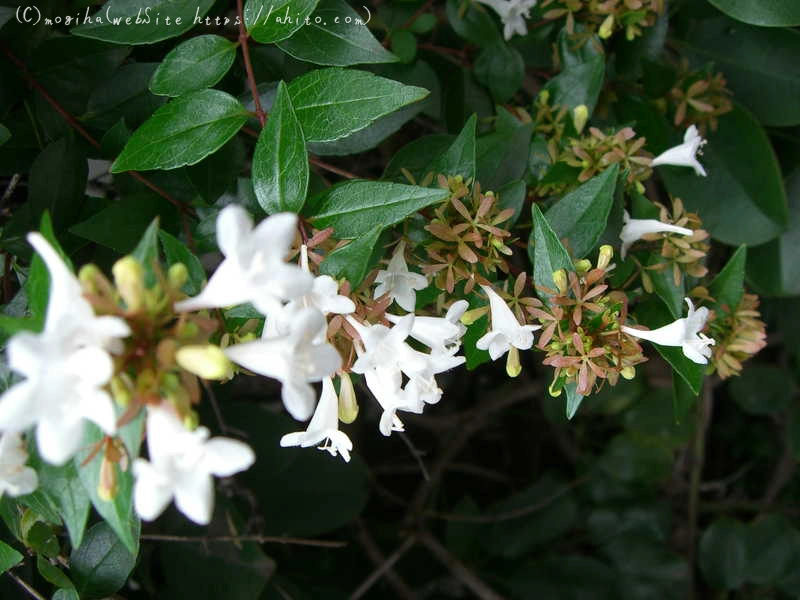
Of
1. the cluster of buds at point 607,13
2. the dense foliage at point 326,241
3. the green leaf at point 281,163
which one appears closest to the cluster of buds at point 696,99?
the dense foliage at point 326,241

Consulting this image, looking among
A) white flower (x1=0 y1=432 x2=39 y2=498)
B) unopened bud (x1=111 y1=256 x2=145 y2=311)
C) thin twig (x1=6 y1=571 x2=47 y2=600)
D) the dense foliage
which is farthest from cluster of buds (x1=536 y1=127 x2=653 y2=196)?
thin twig (x1=6 y1=571 x2=47 y2=600)

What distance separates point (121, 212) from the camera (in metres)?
0.96

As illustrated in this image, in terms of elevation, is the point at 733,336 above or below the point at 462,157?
below

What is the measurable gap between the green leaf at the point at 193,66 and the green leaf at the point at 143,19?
26 millimetres

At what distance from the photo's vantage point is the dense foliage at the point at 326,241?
631 millimetres

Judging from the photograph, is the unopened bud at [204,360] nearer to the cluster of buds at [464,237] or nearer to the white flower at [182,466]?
the white flower at [182,466]

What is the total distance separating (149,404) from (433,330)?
322mm

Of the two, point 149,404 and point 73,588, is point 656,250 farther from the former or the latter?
point 73,588

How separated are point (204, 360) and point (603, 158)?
2.11ft

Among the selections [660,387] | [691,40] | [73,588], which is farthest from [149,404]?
[660,387]

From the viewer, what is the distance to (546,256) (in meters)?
0.86

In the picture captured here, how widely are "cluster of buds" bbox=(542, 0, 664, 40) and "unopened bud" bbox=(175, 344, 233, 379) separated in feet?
2.69

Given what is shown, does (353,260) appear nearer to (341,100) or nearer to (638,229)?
(341,100)

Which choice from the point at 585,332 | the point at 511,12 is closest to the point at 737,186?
the point at 511,12
